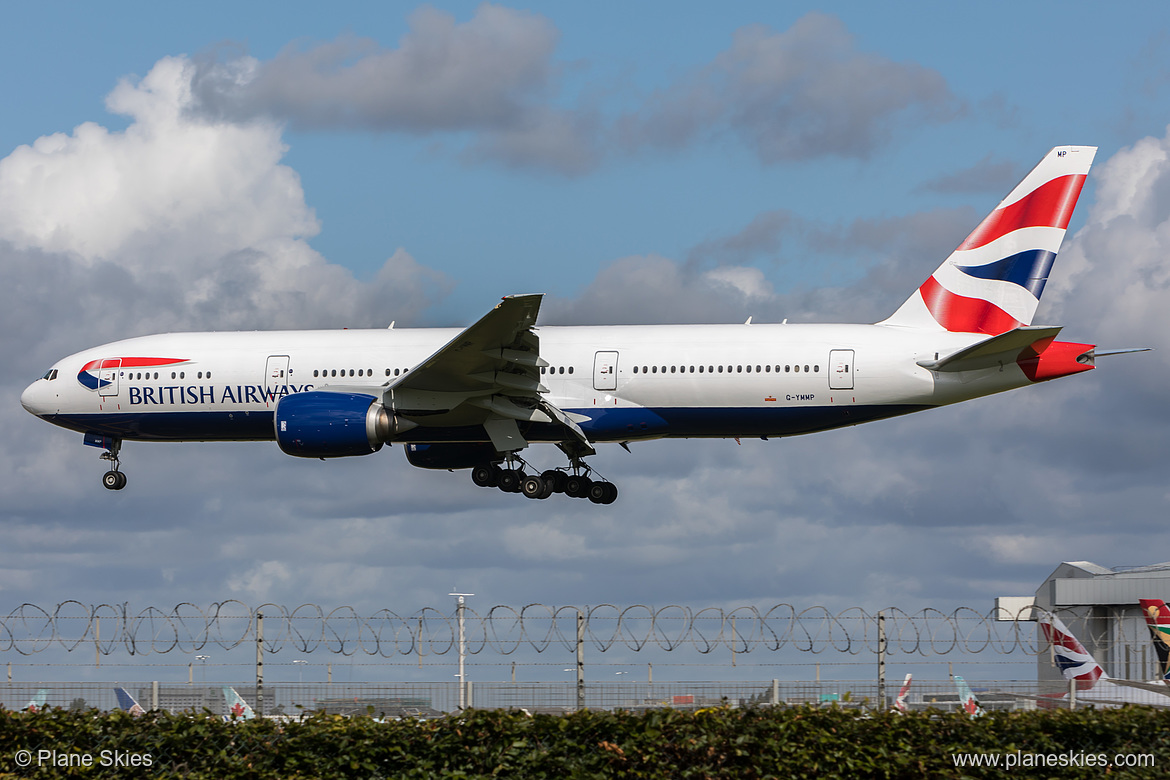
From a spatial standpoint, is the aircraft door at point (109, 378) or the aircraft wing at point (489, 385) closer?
the aircraft wing at point (489, 385)

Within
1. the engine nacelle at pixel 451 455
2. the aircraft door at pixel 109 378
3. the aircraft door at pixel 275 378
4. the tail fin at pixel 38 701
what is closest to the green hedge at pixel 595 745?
the tail fin at pixel 38 701

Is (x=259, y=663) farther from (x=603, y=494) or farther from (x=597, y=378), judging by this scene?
(x=603, y=494)

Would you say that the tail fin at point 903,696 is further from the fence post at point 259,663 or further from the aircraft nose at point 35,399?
the aircraft nose at point 35,399

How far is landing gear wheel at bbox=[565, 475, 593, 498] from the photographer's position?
3225 cm

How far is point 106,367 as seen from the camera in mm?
32000

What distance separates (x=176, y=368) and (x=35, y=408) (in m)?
4.93

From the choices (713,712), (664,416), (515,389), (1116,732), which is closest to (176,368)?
(515,389)

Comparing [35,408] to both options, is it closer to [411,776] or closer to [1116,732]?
[411,776]

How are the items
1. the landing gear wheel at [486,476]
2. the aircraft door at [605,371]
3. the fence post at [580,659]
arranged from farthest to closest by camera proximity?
the landing gear wheel at [486,476], the aircraft door at [605,371], the fence post at [580,659]

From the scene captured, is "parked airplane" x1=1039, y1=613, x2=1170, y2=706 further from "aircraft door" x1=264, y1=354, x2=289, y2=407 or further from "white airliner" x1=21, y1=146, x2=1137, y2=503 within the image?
"aircraft door" x1=264, y1=354, x2=289, y2=407

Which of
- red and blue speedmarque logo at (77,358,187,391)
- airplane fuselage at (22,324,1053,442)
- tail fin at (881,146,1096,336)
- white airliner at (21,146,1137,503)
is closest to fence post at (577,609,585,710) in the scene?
white airliner at (21,146,1137,503)

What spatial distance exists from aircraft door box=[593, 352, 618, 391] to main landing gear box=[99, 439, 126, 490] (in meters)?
14.0

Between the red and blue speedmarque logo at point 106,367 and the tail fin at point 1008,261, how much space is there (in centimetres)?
1947

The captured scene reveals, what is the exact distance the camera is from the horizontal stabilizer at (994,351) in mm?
26219
